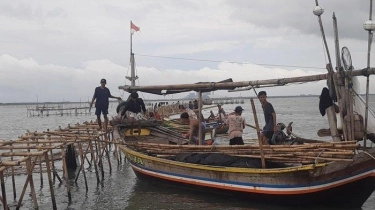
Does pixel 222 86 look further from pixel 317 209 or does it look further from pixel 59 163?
pixel 59 163

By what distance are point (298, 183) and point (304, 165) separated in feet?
1.70

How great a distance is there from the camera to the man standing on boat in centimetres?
1188

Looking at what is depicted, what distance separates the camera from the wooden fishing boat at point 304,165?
930cm

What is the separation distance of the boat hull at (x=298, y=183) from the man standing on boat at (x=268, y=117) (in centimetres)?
237

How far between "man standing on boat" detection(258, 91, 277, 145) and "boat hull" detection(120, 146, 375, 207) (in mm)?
2369

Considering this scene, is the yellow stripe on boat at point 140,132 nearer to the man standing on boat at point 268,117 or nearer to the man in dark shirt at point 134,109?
the man in dark shirt at point 134,109

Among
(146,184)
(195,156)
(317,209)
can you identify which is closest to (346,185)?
(317,209)

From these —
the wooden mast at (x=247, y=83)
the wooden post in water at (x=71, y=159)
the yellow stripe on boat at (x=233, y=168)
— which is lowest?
the wooden post in water at (x=71, y=159)

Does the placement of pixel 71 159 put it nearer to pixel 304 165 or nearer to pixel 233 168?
pixel 233 168

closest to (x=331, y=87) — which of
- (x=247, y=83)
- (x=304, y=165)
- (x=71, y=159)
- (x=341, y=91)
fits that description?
(x=341, y=91)

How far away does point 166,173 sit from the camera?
12.5 m

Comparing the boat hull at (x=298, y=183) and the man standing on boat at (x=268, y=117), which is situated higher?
the man standing on boat at (x=268, y=117)

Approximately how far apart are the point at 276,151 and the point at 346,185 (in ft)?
6.03

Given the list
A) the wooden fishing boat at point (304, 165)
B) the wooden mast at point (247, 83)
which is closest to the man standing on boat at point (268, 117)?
the wooden fishing boat at point (304, 165)
